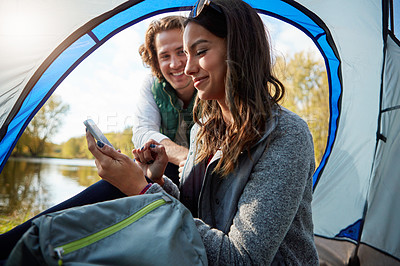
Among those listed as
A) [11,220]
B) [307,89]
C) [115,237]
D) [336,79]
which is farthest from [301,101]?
[115,237]

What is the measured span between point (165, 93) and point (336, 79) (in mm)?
956

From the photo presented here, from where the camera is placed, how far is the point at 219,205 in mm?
1035

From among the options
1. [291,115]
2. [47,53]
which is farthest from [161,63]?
[291,115]

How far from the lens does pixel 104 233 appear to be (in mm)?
690

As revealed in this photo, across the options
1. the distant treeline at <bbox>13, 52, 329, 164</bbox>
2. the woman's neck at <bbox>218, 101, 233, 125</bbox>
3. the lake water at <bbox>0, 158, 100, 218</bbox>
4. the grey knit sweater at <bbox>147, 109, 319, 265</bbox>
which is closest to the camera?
the grey knit sweater at <bbox>147, 109, 319, 265</bbox>

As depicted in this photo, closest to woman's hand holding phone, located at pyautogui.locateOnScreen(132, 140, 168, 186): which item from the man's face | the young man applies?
→ the young man

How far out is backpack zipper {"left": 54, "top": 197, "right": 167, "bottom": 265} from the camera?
24.6 inches

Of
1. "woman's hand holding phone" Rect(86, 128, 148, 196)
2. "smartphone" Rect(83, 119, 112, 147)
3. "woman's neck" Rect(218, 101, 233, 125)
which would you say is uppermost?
"woman's neck" Rect(218, 101, 233, 125)

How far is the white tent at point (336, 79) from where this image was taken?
4.19 ft

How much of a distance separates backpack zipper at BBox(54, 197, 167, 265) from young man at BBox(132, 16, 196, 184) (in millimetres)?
952

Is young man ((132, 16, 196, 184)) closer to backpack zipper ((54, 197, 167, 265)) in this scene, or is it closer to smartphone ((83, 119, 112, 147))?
smartphone ((83, 119, 112, 147))

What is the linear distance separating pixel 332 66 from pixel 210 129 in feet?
3.21

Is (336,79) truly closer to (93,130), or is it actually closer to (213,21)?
(213,21)

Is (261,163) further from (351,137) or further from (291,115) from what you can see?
(351,137)
